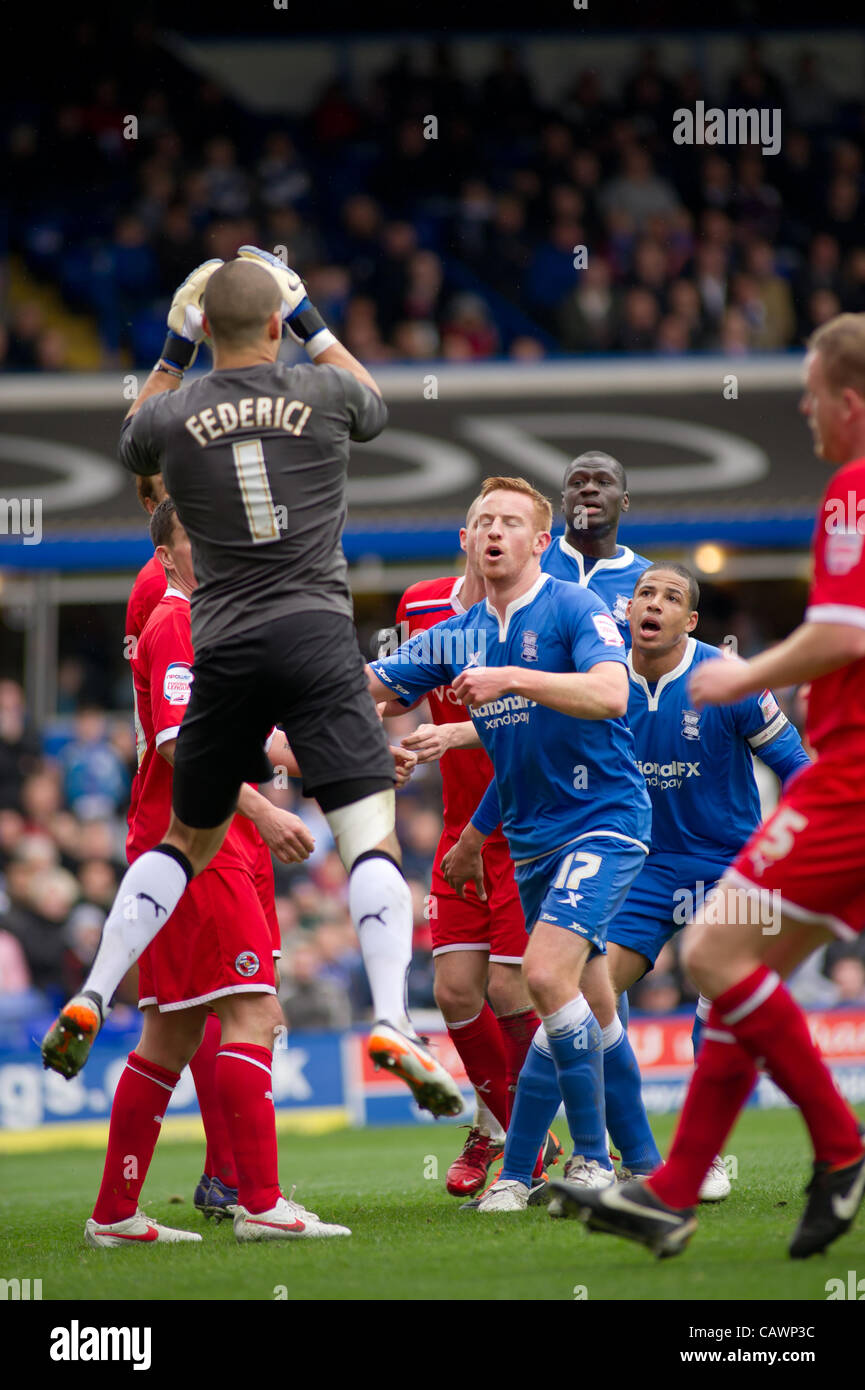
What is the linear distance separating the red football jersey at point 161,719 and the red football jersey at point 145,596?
84 mm

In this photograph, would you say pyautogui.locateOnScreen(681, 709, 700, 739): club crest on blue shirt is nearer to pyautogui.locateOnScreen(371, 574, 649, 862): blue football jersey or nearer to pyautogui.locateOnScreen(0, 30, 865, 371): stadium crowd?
pyautogui.locateOnScreen(371, 574, 649, 862): blue football jersey

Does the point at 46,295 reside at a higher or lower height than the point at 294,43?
lower

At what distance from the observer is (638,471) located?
16266mm

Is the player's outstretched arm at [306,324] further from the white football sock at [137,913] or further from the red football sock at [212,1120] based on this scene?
the red football sock at [212,1120]

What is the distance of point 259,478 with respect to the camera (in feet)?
15.7

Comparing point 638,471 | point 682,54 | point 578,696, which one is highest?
point 682,54

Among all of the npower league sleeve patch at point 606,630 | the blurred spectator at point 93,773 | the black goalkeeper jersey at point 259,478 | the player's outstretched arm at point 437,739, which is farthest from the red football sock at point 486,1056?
the blurred spectator at point 93,773

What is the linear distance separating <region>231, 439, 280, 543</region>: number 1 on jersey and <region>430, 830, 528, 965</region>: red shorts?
2.64m

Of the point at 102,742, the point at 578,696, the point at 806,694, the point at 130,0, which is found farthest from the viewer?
the point at 130,0

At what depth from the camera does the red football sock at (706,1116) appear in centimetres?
446

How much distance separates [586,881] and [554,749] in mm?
524

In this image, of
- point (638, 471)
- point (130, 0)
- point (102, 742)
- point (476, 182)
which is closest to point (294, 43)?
point (130, 0)
